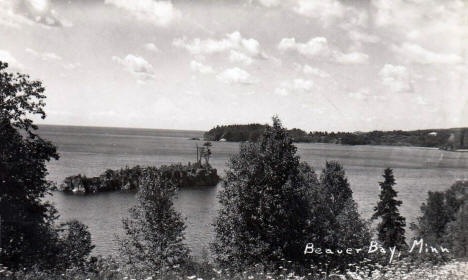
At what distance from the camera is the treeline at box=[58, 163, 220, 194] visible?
3223 inches

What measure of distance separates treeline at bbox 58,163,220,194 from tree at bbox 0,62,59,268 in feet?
183

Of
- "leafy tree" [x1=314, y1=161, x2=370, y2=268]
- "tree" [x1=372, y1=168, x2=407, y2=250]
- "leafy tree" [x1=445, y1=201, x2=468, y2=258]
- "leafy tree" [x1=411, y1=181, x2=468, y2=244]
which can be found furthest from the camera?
"leafy tree" [x1=411, y1=181, x2=468, y2=244]

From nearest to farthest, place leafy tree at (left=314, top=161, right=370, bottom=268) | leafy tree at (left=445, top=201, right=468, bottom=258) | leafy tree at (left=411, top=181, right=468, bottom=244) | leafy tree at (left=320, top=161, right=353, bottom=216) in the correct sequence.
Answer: leafy tree at (left=445, top=201, right=468, bottom=258)
leafy tree at (left=314, top=161, right=370, bottom=268)
leafy tree at (left=320, top=161, right=353, bottom=216)
leafy tree at (left=411, top=181, right=468, bottom=244)

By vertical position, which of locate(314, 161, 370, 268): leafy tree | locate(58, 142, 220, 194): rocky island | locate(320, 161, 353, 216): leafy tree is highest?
locate(320, 161, 353, 216): leafy tree

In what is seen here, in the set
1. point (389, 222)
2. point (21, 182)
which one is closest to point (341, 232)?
point (389, 222)

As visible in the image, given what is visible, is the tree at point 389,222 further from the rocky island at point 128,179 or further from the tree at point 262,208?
the rocky island at point 128,179

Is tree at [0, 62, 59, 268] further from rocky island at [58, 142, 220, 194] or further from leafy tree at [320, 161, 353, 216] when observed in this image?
rocky island at [58, 142, 220, 194]

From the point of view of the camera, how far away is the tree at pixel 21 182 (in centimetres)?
1462

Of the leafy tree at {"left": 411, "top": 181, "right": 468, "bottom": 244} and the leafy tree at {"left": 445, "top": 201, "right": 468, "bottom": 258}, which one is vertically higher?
the leafy tree at {"left": 445, "top": 201, "right": 468, "bottom": 258}

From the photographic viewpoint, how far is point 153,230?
24047 mm

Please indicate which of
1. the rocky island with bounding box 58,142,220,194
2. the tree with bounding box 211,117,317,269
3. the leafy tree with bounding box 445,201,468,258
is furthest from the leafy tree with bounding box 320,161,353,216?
the rocky island with bounding box 58,142,220,194

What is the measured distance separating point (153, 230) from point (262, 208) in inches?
272

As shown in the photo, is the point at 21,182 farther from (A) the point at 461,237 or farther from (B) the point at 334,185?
(B) the point at 334,185

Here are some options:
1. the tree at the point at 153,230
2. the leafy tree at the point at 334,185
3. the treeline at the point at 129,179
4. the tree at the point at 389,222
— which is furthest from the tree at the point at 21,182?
the treeline at the point at 129,179
